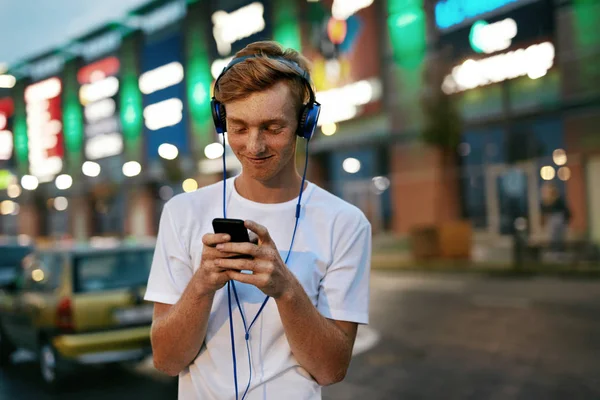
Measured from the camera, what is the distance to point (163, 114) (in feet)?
120

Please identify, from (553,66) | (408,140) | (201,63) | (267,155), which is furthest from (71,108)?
(267,155)

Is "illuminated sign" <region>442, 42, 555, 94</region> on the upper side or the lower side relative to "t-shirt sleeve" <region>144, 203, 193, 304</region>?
upper

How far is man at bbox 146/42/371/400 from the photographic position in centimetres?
146

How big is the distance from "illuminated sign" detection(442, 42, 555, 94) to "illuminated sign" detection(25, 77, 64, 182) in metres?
34.3

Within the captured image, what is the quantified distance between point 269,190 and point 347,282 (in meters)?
0.31

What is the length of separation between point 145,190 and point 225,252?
3794 centimetres

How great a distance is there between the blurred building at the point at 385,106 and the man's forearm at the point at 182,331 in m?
18.1

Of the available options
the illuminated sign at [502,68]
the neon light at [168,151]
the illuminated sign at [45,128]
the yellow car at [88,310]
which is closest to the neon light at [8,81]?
the illuminated sign at [45,128]

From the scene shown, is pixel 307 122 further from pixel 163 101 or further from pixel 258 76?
pixel 163 101

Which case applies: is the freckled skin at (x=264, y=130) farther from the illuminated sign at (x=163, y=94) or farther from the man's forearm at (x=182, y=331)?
the illuminated sign at (x=163, y=94)

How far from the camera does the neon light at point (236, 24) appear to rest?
2995cm

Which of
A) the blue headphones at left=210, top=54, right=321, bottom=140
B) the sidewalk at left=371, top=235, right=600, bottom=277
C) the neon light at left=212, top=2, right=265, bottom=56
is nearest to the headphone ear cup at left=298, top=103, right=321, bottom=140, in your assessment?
the blue headphones at left=210, top=54, right=321, bottom=140

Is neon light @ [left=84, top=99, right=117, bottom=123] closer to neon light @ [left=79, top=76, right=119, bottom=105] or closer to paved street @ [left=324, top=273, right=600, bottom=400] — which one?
neon light @ [left=79, top=76, right=119, bottom=105]

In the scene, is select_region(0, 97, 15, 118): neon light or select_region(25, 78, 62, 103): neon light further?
select_region(0, 97, 15, 118): neon light
